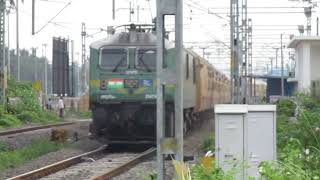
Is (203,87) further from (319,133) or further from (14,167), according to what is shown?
(319,133)

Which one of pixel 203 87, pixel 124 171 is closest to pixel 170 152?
pixel 124 171

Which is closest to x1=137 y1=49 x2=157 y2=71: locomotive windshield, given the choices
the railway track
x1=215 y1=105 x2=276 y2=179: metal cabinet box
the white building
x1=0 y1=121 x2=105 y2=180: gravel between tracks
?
the railway track

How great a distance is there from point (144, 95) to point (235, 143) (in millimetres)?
10359

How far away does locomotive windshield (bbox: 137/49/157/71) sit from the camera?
19.3 m

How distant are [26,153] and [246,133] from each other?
11595 millimetres

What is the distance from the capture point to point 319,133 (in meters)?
11.2

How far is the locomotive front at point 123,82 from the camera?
19250 mm

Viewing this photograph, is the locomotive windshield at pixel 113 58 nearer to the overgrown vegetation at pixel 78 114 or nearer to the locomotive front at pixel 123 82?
the locomotive front at pixel 123 82

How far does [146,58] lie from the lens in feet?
63.6

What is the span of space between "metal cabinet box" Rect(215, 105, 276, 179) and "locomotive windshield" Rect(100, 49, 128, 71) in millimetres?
10368

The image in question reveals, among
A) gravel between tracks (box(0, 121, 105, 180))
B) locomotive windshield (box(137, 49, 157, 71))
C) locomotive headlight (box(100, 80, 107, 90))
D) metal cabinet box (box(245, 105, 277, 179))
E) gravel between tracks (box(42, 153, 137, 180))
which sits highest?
locomotive windshield (box(137, 49, 157, 71))

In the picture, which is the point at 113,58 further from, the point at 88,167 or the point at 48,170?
the point at 48,170

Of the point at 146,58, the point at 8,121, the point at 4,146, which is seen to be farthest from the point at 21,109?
the point at 146,58

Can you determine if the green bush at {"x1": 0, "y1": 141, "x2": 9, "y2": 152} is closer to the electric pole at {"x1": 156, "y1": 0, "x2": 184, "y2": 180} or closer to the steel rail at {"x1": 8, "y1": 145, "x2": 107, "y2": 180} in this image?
the steel rail at {"x1": 8, "y1": 145, "x2": 107, "y2": 180}
